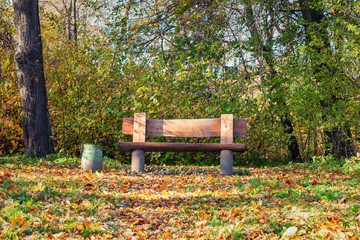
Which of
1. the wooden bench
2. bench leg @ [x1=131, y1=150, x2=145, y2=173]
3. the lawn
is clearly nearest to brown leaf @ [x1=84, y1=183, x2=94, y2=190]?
the lawn

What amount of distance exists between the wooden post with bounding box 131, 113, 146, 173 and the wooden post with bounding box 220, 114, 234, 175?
1703 millimetres

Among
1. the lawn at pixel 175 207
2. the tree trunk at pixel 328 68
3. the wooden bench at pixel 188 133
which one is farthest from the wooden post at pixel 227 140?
the tree trunk at pixel 328 68

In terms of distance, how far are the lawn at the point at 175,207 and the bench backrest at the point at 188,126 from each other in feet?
3.41

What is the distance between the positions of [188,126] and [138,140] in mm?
1128

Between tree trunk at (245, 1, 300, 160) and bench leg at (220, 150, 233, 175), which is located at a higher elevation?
tree trunk at (245, 1, 300, 160)

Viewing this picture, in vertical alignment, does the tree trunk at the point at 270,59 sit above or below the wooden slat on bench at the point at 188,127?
above

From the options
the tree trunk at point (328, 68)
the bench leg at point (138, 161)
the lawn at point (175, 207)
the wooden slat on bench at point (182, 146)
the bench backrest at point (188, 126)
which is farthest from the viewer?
the tree trunk at point (328, 68)

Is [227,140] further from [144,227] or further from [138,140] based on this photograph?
[144,227]

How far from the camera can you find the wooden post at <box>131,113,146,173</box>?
7852 millimetres

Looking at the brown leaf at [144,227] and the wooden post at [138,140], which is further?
the wooden post at [138,140]

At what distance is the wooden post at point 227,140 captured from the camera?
7621mm

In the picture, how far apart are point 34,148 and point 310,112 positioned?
270 inches

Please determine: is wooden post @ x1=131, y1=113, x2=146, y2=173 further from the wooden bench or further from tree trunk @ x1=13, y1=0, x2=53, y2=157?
tree trunk @ x1=13, y1=0, x2=53, y2=157

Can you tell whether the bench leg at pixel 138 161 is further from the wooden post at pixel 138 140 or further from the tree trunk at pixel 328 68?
the tree trunk at pixel 328 68
